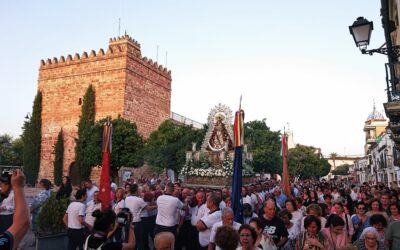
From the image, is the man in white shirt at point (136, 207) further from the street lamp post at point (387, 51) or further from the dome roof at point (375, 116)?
the dome roof at point (375, 116)

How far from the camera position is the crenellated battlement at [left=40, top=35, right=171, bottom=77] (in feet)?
100.0

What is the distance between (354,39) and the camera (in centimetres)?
622

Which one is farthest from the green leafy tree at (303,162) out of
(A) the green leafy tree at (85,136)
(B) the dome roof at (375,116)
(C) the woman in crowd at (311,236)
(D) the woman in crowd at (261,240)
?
(D) the woman in crowd at (261,240)

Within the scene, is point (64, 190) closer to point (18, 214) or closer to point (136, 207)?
point (136, 207)

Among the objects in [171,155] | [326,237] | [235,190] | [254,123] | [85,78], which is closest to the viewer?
[326,237]

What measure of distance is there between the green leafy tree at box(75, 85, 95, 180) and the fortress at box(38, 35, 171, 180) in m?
0.63

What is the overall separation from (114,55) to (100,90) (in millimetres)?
3350

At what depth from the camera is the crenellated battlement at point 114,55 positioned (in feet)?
100.0

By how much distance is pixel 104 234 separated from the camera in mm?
3277

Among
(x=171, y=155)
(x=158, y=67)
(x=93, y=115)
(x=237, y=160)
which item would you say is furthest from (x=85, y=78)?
(x=237, y=160)

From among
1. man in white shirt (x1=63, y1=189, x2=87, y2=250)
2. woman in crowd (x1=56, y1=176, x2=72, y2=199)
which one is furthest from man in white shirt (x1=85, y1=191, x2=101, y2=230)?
woman in crowd (x1=56, y1=176, x2=72, y2=199)

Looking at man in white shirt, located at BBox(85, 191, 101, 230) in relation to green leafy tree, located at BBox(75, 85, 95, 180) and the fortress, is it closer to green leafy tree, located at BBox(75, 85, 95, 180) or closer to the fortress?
green leafy tree, located at BBox(75, 85, 95, 180)

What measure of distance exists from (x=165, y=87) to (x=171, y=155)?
33.4 ft

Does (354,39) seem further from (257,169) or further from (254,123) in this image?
(254,123)
